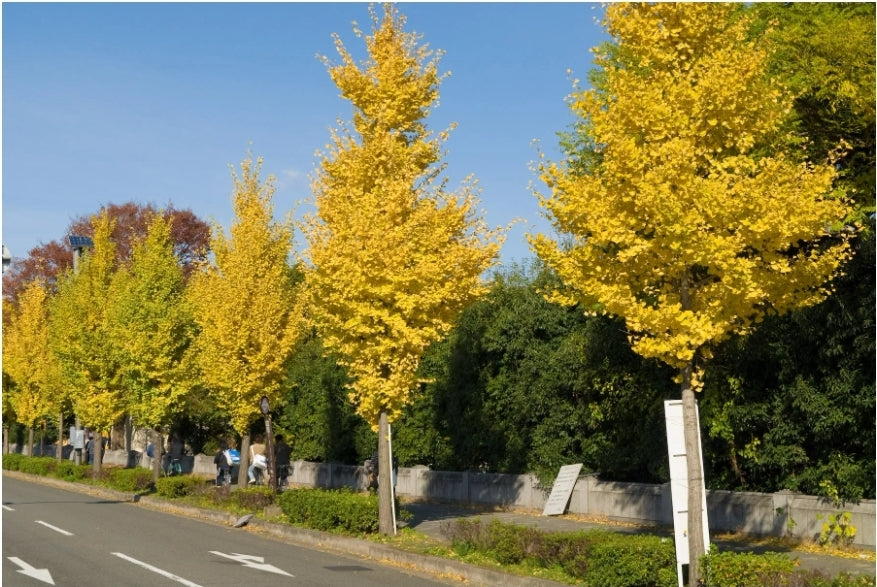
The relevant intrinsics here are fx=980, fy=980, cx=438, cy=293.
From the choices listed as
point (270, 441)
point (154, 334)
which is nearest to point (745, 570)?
point (270, 441)

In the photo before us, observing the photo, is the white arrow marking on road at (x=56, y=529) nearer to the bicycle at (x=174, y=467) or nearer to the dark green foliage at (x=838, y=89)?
the dark green foliage at (x=838, y=89)

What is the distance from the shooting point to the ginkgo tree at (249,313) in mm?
26359

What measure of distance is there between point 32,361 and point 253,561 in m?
39.3

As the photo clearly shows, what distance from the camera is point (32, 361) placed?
166 ft

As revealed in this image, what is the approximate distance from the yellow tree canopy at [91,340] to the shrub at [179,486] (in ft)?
23.9

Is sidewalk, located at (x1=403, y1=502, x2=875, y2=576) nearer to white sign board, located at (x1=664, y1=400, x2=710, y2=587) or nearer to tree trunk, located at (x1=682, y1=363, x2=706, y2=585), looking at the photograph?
tree trunk, located at (x1=682, y1=363, x2=706, y2=585)

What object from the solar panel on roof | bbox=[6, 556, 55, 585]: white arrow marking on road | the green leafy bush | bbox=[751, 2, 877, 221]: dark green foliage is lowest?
bbox=[6, 556, 55, 585]: white arrow marking on road

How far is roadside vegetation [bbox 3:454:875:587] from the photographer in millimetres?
10500

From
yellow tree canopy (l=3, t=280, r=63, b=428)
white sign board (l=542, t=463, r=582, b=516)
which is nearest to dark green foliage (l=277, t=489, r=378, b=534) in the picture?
white sign board (l=542, t=463, r=582, b=516)

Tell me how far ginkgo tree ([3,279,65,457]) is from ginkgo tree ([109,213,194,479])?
636 inches

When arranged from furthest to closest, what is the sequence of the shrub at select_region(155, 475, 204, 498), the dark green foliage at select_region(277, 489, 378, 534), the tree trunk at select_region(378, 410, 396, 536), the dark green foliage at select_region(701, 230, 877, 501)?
1. the shrub at select_region(155, 475, 204, 498)
2. the dark green foliage at select_region(277, 489, 378, 534)
3. the tree trunk at select_region(378, 410, 396, 536)
4. the dark green foliage at select_region(701, 230, 877, 501)

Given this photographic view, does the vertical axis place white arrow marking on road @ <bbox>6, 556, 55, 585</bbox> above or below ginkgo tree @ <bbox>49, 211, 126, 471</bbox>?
below

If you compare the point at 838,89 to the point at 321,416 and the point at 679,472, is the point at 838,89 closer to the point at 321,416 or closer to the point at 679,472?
the point at 679,472

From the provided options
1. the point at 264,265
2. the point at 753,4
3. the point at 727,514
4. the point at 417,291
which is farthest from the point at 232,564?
the point at 753,4
